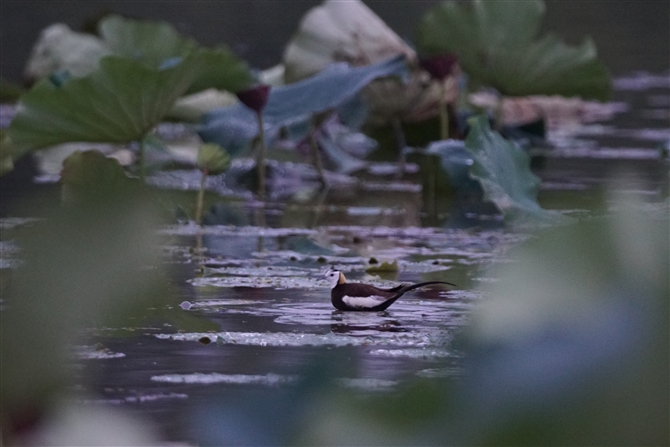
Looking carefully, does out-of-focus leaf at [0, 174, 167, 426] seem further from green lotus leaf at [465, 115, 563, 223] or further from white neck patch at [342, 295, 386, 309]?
green lotus leaf at [465, 115, 563, 223]

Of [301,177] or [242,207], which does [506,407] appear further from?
[301,177]

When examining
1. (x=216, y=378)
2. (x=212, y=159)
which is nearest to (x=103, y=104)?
(x=212, y=159)

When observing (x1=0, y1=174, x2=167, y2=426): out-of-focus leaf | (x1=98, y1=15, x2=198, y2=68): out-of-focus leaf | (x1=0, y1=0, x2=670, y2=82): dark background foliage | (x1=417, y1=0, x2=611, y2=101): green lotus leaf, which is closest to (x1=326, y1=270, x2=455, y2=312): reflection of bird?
(x1=0, y1=174, x2=167, y2=426): out-of-focus leaf

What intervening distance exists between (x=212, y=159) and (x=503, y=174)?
2.42ft

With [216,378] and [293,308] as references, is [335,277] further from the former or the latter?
[216,378]

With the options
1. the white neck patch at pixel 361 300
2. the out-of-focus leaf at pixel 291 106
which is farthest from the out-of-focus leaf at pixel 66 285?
the out-of-focus leaf at pixel 291 106

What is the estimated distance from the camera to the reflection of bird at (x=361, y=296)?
2139mm

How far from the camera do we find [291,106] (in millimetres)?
3549

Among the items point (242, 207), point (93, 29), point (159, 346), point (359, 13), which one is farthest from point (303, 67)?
point (159, 346)

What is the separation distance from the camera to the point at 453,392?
462 mm

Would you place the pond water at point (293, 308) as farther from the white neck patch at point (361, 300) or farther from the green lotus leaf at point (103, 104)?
the green lotus leaf at point (103, 104)

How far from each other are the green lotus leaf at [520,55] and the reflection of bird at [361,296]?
8.00 feet

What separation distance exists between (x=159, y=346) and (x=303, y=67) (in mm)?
2776

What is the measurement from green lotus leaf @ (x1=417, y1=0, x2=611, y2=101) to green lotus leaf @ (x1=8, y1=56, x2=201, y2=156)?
1.64 m
